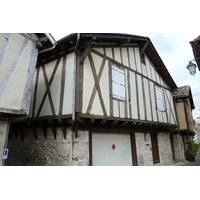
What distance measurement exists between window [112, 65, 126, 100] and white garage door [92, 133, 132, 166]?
58.1 inches

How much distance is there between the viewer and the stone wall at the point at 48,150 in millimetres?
4527

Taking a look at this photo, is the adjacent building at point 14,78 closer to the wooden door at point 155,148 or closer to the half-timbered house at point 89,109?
the half-timbered house at point 89,109

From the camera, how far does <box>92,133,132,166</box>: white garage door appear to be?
5.20 metres

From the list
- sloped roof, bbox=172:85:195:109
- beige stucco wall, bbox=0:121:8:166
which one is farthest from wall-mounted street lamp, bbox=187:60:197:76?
sloped roof, bbox=172:85:195:109

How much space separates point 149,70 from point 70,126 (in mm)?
5683

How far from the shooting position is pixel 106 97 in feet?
17.3

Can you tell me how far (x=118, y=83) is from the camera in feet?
19.7

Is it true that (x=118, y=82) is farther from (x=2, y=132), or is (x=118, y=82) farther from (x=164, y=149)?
(x=164, y=149)

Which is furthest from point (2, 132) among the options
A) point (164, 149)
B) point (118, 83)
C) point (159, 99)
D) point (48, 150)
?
point (164, 149)

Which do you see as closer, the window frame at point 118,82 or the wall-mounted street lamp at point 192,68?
the wall-mounted street lamp at point 192,68

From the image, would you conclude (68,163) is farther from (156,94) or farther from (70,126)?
(156,94)

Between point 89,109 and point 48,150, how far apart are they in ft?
6.37

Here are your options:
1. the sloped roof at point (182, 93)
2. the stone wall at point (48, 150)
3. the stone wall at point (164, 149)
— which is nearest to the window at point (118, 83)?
the stone wall at point (48, 150)

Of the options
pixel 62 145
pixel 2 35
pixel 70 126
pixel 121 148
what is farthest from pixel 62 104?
pixel 121 148
